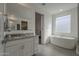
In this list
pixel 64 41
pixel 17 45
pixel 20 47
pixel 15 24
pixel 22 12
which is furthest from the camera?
pixel 64 41

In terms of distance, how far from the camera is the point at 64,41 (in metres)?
3.26

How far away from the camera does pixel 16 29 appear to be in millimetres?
2154

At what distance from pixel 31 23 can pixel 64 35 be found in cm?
171

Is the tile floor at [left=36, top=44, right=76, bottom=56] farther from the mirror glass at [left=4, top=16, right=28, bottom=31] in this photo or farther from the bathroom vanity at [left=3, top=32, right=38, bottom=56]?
the mirror glass at [left=4, top=16, right=28, bottom=31]

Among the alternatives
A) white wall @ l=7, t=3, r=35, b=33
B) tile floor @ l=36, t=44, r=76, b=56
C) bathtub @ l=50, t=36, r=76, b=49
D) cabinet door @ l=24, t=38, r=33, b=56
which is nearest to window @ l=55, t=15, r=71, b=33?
bathtub @ l=50, t=36, r=76, b=49

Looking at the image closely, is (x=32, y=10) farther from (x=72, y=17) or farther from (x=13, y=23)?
(x=72, y=17)

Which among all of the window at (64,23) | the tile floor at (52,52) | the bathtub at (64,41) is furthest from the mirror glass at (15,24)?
the bathtub at (64,41)

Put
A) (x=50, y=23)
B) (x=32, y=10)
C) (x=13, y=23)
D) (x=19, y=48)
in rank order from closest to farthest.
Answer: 1. (x=19, y=48)
2. (x=13, y=23)
3. (x=32, y=10)
4. (x=50, y=23)

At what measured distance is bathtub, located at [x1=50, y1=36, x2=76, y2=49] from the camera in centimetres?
305

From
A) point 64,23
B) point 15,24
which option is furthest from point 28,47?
point 64,23

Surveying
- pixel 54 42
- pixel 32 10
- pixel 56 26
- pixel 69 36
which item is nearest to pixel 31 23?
pixel 32 10

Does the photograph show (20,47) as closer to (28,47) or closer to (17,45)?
(17,45)

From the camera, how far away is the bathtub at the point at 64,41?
3.05 m

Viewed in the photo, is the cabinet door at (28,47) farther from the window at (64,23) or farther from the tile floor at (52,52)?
the window at (64,23)
